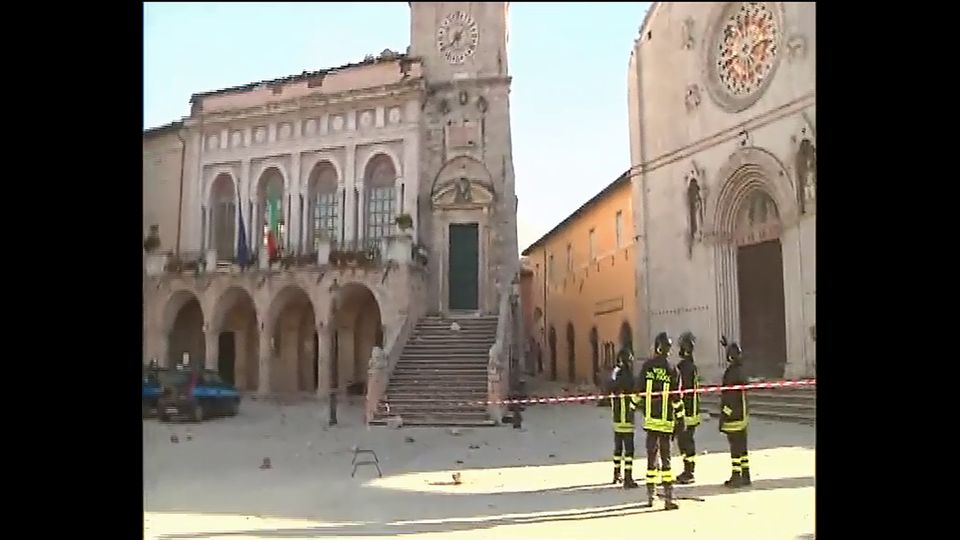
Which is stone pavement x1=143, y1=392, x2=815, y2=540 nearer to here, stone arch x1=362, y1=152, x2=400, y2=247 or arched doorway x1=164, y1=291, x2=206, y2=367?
arched doorway x1=164, y1=291, x2=206, y2=367

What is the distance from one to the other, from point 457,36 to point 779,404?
421 centimetres

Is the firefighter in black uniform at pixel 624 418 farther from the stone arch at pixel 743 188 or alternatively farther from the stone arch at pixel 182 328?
the stone arch at pixel 182 328

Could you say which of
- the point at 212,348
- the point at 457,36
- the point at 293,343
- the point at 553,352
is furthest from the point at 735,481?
the point at 212,348

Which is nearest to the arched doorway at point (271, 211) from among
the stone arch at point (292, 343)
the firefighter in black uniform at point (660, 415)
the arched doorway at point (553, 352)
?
the stone arch at point (292, 343)

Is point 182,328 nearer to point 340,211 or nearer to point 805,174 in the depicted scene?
point 340,211

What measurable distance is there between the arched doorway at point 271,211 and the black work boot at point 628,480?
3694mm

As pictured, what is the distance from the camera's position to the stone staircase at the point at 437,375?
714cm

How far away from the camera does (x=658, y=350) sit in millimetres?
6082

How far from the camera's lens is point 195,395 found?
26.5ft
